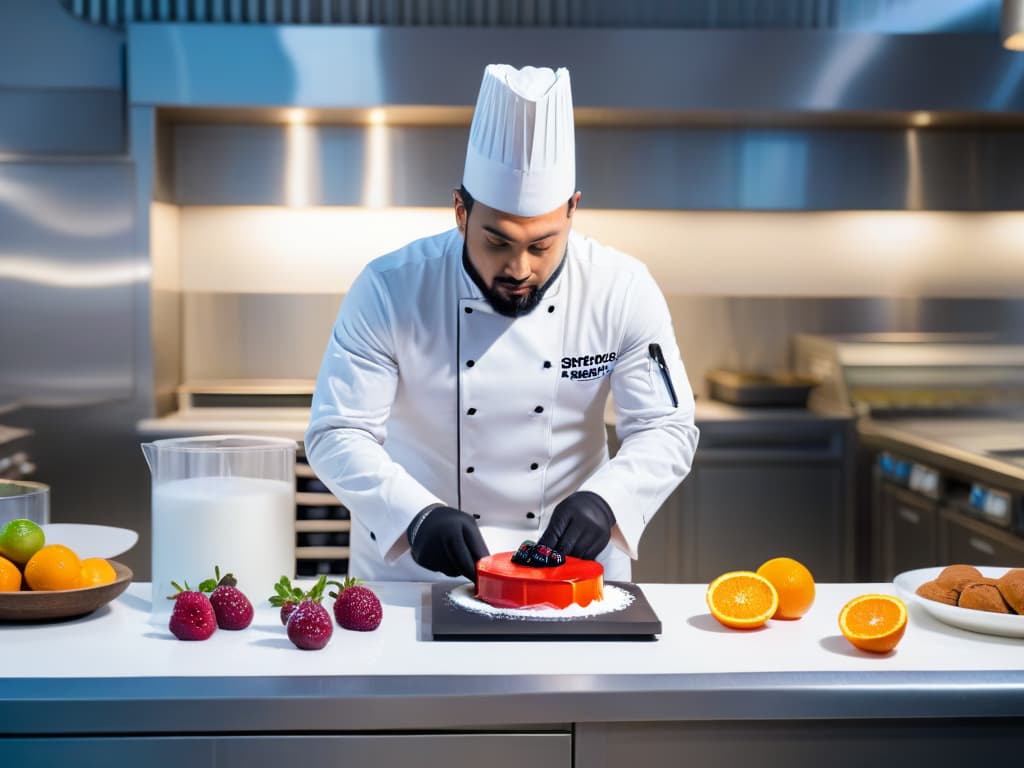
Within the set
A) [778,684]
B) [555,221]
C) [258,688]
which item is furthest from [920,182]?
[258,688]

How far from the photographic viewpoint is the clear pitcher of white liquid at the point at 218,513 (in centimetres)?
167

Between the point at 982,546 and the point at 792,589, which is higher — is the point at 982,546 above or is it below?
below

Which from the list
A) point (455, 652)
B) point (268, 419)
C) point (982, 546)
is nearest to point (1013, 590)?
point (455, 652)

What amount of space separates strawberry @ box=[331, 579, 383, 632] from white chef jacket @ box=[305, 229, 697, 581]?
536mm

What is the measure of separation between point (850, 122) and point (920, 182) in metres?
0.43

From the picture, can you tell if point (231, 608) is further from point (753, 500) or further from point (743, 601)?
point (753, 500)

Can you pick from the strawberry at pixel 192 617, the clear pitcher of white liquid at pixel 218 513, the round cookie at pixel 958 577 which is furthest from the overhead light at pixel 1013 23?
the strawberry at pixel 192 617

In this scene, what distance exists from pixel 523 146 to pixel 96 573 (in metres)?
0.95

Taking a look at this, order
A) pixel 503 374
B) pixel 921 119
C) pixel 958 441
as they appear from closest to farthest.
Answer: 1. pixel 503 374
2. pixel 958 441
3. pixel 921 119

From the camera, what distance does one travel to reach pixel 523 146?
1.94 meters

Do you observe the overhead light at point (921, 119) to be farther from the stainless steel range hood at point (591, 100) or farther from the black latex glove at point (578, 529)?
the black latex glove at point (578, 529)

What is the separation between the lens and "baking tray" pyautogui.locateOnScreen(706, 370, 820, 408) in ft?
13.7

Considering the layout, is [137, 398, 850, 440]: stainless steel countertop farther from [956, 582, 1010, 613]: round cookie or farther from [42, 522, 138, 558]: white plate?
[956, 582, 1010, 613]: round cookie

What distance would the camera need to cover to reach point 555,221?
6.33 ft
